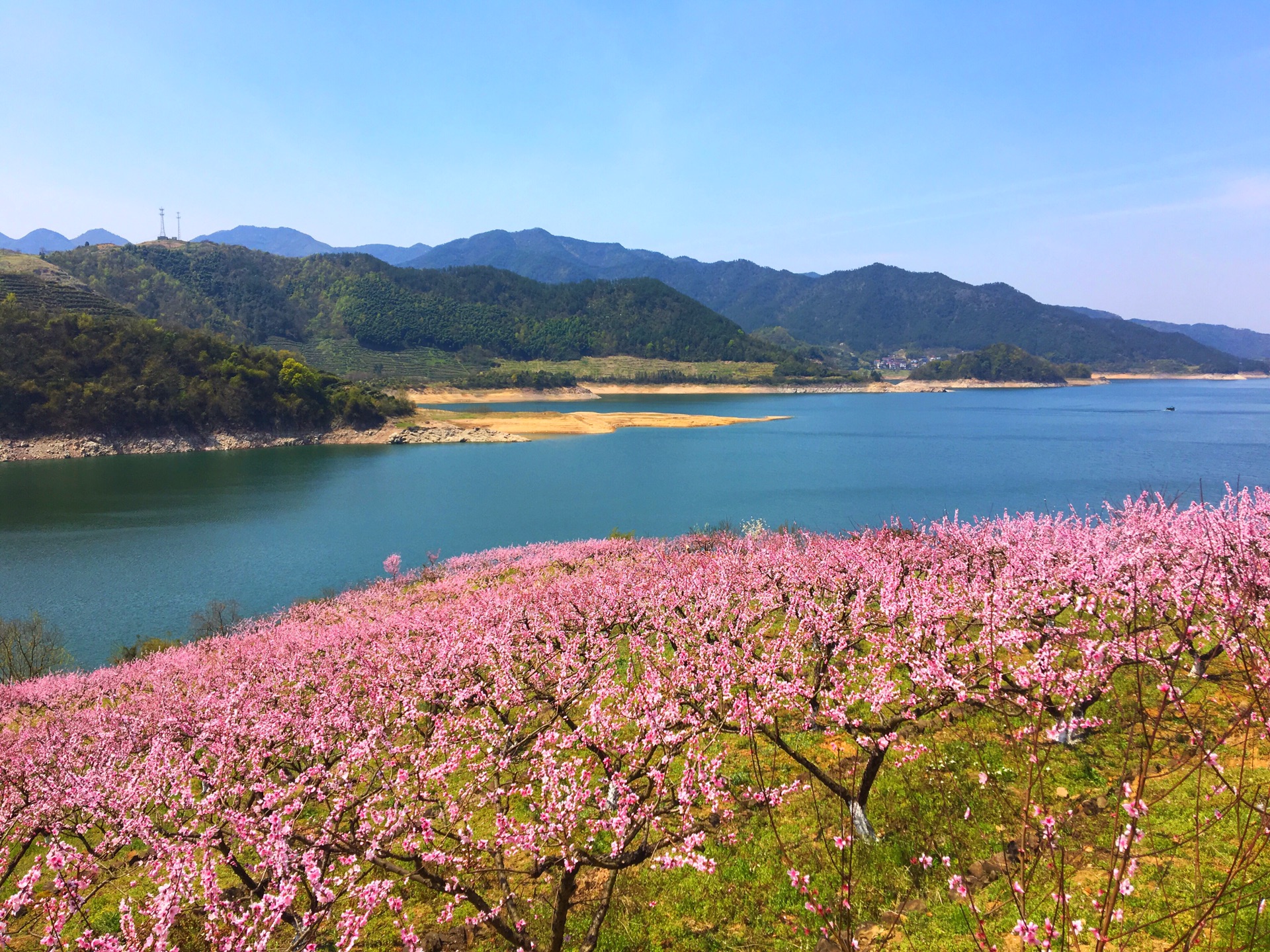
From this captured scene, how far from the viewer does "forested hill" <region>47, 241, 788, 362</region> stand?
442ft

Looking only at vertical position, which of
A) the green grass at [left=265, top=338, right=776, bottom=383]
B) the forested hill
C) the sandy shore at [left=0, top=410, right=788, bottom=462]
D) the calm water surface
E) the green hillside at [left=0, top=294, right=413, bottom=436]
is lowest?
the calm water surface

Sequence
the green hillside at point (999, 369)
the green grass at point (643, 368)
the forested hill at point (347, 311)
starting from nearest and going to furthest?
the forested hill at point (347, 311) → the green grass at point (643, 368) → the green hillside at point (999, 369)

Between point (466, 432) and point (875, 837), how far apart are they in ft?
241

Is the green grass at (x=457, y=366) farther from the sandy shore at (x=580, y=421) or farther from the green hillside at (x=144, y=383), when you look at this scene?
the green hillside at (x=144, y=383)

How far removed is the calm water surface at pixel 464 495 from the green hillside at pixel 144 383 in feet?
19.3

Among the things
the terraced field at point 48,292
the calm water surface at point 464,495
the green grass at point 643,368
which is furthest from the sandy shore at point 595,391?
the calm water surface at point 464,495

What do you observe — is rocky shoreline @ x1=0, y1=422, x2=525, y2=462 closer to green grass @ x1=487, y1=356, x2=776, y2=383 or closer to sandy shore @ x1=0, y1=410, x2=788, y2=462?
sandy shore @ x1=0, y1=410, x2=788, y2=462

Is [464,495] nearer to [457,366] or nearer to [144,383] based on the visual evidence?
[144,383]

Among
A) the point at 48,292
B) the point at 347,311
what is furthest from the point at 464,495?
the point at 347,311

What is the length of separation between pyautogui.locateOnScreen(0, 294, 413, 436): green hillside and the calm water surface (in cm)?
587

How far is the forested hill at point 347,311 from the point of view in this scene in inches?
5300

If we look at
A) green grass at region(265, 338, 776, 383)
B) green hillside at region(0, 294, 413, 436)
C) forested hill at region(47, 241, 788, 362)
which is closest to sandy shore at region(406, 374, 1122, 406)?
green grass at region(265, 338, 776, 383)

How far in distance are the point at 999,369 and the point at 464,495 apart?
18084 cm

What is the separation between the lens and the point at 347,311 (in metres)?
165
